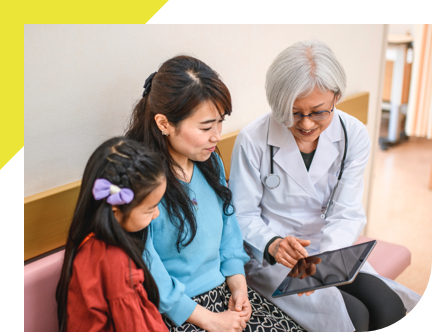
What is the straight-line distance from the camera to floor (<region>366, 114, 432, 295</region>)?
2969mm

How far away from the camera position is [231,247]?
1.60 meters

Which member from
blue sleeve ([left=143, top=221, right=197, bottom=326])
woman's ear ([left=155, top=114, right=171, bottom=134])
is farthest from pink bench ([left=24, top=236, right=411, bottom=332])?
woman's ear ([left=155, top=114, right=171, bottom=134])

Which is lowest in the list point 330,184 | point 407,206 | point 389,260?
point 407,206

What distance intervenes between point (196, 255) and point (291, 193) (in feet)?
1.74

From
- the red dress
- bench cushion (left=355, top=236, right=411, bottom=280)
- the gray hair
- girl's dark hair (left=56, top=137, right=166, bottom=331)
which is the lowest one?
bench cushion (left=355, top=236, right=411, bottom=280)

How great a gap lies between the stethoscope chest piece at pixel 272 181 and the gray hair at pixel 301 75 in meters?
0.29

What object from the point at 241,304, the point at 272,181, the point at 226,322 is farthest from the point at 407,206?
the point at 226,322

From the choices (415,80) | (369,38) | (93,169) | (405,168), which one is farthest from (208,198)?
(415,80)

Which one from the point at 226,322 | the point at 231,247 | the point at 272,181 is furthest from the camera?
the point at 272,181

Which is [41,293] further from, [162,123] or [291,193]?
[291,193]

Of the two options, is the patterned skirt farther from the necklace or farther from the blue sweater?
the necklace

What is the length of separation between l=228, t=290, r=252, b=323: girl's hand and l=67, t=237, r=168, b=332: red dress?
1.31 ft

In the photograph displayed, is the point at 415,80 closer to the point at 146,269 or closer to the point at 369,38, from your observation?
the point at 369,38

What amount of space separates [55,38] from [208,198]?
0.75 m
